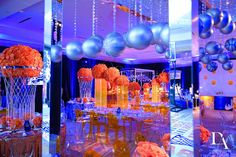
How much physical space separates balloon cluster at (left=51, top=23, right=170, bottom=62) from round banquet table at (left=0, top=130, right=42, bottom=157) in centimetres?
108

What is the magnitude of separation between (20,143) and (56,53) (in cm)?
119

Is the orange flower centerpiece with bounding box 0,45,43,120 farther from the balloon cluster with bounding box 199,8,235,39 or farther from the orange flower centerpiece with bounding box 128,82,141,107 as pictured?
the orange flower centerpiece with bounding box 128,82,141,107

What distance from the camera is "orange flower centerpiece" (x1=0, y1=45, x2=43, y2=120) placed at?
2.71m

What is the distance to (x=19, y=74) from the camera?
2.73m

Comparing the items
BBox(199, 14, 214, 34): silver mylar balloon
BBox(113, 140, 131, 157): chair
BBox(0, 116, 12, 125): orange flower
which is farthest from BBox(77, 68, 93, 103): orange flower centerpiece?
BBox(199, 14, 214, 34): silver mylar balloon

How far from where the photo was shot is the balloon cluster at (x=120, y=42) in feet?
5.80

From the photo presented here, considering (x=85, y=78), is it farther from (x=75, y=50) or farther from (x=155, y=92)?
(x=75, y=50)

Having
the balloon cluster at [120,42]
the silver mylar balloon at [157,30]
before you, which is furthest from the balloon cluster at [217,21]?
the silver mylar balloon at [157,30]

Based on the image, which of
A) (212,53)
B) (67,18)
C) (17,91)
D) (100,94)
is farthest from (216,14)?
(100,94)

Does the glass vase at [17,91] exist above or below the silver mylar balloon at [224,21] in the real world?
below

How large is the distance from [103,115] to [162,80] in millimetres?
1949

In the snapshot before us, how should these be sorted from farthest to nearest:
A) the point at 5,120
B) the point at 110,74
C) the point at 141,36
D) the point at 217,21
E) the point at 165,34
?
the point at 110,74, the point at 5,120, the point at 217,21, the point at 141,36, the point at 165,34

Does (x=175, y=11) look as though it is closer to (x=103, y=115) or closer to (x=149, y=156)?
(x=149, y=156)

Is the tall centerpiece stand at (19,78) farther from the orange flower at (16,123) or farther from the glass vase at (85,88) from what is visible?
the glass vase at (85,88)
